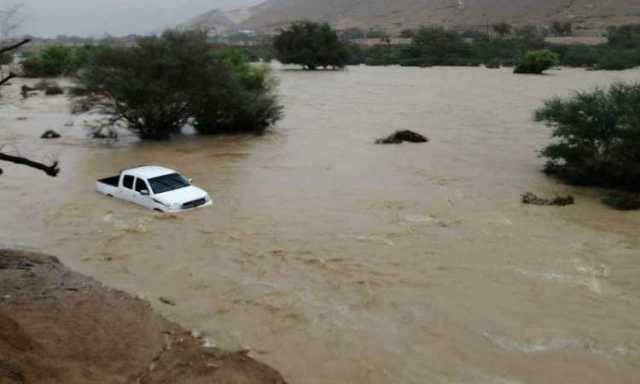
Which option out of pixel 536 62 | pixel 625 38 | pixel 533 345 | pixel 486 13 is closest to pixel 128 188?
pixel 533 345

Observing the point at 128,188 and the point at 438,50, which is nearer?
the point at 128,188

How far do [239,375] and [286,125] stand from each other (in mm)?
26060

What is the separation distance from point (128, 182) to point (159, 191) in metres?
1.17

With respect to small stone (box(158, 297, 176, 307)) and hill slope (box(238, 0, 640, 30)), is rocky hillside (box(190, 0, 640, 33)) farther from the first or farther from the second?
small stone (box(158, 297, 176, 307))

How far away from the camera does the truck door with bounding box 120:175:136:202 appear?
691 inches

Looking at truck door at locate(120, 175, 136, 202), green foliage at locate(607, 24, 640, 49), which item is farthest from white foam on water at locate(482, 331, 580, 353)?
green foliage at locate(607, 24, 640, 49)

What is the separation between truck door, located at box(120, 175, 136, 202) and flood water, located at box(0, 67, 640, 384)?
0.30m

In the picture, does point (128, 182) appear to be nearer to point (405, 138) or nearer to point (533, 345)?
point (533, 345)

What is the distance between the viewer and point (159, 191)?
56.1ft

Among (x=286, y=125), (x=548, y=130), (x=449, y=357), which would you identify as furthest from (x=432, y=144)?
(x=449, y=357)

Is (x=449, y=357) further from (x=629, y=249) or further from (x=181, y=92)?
(x=181, y=92)

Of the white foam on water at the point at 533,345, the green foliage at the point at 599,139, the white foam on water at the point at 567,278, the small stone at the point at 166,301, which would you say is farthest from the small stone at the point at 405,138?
the white foam on water at the point at 533,345

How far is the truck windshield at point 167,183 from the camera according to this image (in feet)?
56.3

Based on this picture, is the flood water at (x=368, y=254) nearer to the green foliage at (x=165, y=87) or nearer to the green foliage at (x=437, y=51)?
the green foliage at (x=165, y=87)
